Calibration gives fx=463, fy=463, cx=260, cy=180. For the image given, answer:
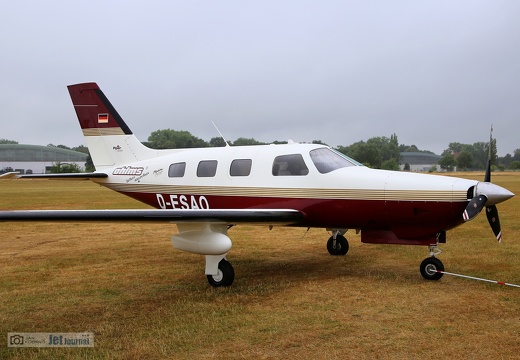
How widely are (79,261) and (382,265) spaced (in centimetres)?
673

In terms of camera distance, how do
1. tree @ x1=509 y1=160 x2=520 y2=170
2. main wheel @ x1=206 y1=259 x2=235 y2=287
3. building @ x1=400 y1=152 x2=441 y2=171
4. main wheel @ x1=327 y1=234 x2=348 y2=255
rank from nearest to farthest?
main wheel @ x1=206 y1=259 x2=235 y2=287, main wheel @ x1=327 y1=234 x2=348 y2=255, tree @ x1=509 y1=160 x2=520 y2=170, building @ x1=400 y1=152 x2=441 y2=171

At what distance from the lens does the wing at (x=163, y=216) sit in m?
6.57

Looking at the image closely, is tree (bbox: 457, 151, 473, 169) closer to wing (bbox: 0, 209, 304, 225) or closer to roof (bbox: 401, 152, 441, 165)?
roof (bbox: 401, 152, 441, 165)

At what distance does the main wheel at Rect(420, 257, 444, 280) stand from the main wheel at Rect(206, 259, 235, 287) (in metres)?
3.39

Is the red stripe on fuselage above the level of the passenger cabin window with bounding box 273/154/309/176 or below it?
below

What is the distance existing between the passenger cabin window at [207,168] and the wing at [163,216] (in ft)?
6.41

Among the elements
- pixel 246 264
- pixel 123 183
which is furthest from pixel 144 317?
pixel 123 183

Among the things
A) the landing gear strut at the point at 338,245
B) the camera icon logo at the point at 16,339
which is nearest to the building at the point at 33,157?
the landing gear strut at the point at 338,245

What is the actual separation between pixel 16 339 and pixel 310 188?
5209 millimetres

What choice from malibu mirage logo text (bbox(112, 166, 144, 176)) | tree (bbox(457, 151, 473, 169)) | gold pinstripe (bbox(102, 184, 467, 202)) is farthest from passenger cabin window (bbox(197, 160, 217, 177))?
Result: tree (bbox(457, 151, 473, 169))

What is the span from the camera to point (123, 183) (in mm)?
11344

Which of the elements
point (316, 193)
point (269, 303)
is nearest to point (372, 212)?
point (316, 193)

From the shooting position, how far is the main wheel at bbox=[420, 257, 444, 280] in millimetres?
8055

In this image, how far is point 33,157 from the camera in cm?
11931
